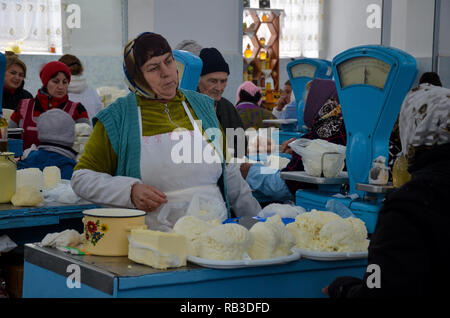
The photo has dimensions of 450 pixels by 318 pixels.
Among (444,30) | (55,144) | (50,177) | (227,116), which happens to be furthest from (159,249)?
(444,30)

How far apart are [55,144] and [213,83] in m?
1.09

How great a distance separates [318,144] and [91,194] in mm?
1233

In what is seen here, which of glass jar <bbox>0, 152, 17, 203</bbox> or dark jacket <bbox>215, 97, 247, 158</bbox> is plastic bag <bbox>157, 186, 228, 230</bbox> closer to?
glass jar <bbox>0, 152, 17, 203</bbox>

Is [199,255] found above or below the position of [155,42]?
below

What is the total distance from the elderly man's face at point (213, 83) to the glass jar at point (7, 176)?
5.40 feet

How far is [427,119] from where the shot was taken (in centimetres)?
146

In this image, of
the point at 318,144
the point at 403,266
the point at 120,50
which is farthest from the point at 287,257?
the point at 120,50

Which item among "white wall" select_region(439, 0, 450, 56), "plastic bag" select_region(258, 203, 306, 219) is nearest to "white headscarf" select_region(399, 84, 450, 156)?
"plastic bag" select_region(258, 203, 306, 219)

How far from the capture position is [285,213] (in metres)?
2.26

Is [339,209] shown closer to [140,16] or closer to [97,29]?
[140,16]

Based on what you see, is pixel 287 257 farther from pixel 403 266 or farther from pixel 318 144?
pixel 318 144

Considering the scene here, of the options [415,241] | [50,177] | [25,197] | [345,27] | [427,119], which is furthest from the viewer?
[345,27]

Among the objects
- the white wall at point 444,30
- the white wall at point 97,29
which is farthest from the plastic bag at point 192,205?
the white wall at point 444,30

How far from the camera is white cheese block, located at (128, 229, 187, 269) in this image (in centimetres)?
157
